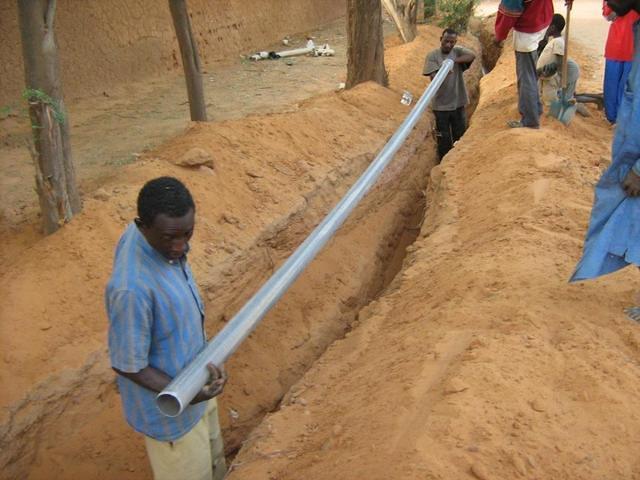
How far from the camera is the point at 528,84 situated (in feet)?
20.9

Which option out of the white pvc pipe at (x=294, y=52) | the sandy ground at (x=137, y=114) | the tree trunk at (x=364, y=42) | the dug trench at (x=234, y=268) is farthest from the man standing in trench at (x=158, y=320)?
the white pvc pipe at (x=294, y=52)

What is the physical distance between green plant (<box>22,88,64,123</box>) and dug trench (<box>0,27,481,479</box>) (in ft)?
2.49

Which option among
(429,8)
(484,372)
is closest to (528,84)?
(484,372)

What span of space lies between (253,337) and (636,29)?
3.48 m

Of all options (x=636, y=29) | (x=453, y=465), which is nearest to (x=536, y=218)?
(x=636, y=29)

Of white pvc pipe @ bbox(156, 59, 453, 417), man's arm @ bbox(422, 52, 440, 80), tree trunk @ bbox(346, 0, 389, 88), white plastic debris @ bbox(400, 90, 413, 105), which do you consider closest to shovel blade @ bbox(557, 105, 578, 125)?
Answer: man's arm @ bbox(422, 52, 440, 80)

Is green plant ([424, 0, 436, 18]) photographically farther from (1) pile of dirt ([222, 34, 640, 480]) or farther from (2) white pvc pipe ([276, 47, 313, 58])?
(1) pile of dirt ([222, 34, 640, 480])

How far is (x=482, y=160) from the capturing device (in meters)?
6.45

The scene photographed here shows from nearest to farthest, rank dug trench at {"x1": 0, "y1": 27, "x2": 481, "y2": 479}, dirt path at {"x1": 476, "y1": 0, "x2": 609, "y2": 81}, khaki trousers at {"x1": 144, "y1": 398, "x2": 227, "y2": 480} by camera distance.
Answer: khaki trousers at {"x1": 144, "y1": 398, "x2": 227, "y2": 480} < dug trench at {"x1": 0, "y1": 27, "x2": 481, "y2": 479} < dirt path at {"x1": 476, "y1": 0, "x2": 609, "y2": 81}

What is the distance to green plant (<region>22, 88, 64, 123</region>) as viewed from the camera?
4.18 meters

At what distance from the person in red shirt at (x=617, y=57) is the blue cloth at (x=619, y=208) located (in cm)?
275

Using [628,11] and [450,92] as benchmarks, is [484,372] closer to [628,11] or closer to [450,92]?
[628,11]

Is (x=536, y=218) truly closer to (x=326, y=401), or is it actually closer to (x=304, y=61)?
(x=326, y=401)

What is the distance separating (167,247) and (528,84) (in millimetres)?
5110
